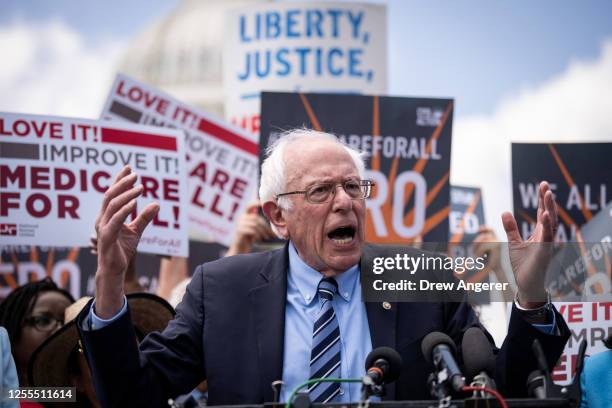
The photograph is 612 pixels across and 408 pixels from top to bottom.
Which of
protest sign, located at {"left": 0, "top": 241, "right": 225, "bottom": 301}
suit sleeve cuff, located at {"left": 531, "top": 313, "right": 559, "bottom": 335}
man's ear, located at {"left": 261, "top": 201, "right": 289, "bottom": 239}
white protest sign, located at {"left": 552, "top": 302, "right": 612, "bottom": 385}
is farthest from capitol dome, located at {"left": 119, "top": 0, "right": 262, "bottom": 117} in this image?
suit sleeve cuff, located at {"left": 531, "top": 313, "right": 559, "bottom": 335}

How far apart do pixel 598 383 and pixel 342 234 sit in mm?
1214

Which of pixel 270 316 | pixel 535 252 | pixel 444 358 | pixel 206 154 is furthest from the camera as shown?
pixel 206 154

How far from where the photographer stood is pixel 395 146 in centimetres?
695

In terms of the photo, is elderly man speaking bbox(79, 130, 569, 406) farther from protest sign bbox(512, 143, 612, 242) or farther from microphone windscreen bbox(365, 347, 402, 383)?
protest sign bbox(512, 143, 612, 242)

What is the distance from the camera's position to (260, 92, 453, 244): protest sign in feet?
22.2

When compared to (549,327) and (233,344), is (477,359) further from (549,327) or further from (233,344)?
(233,344)

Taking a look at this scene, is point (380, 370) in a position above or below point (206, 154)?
below

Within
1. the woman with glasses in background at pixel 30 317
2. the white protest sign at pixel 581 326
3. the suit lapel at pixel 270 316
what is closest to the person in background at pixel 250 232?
the woman with glasses in background at pixel 30 317

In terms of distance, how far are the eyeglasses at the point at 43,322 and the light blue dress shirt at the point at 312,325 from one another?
216cm

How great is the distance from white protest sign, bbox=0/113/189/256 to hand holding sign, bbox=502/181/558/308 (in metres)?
3.28

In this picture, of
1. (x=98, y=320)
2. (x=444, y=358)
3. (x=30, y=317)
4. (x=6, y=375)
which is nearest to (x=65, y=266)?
(x=30, y=317)

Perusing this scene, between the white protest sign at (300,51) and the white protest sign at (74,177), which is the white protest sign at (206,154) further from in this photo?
the white protest sign at (300,51)

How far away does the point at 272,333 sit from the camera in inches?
145

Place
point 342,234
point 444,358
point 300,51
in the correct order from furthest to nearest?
point 300,51 → point 342,234 → point 444,358
